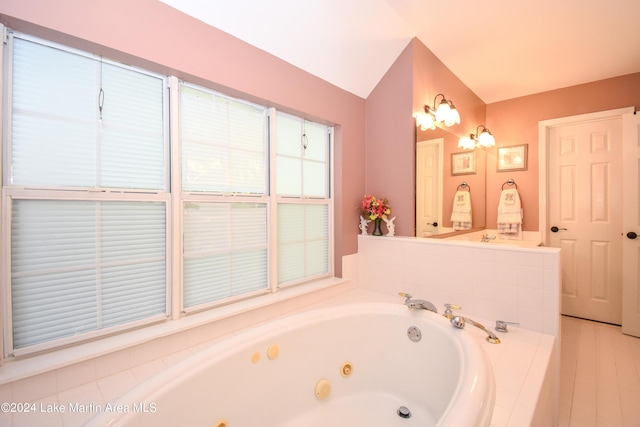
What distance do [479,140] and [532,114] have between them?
2.30 ft

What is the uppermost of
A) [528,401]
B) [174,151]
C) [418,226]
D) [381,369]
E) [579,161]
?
[579,161]

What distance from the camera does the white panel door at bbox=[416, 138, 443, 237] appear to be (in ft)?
7.37

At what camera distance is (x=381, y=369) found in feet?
5.19

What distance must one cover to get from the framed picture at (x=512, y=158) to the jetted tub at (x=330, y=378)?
2549 millimetres

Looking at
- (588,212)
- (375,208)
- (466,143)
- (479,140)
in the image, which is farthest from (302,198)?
(588,212)

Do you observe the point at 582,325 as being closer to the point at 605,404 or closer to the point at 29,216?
the point at 605,404

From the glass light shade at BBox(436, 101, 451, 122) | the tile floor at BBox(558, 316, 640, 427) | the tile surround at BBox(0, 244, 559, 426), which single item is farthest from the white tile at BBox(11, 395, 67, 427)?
the glass light shade at BBox(436, 101, 451, 122)

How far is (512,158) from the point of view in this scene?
3129 mm

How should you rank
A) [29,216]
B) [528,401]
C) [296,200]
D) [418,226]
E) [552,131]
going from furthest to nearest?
[552,131] < [418,226] < [296,200] < [29,216] < [528,401]

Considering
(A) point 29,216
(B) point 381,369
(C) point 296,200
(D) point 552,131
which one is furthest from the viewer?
(D) point 552,131

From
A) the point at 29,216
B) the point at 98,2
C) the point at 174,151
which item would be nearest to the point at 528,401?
the point at 174,151

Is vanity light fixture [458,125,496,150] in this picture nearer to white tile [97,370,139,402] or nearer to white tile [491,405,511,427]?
white tile [491,405,511,427]

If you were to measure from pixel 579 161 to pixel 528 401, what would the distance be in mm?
2991

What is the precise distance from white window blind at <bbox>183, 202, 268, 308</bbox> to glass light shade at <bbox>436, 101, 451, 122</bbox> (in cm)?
168
